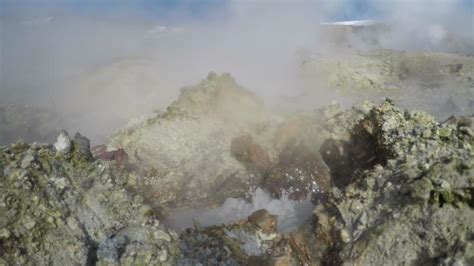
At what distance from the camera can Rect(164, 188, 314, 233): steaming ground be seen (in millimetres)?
4785

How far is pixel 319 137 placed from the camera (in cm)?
577

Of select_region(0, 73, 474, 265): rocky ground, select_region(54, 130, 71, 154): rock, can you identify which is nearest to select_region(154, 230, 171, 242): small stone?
select_region(0, 73, 474, 265): rocky ground

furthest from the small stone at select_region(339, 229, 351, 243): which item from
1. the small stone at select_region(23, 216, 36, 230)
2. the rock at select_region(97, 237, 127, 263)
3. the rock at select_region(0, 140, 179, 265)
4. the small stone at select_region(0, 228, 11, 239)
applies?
the small stone at select_region(0, 228, 11, 239)

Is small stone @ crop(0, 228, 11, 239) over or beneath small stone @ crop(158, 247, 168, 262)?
over

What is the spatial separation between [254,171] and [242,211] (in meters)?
0.85

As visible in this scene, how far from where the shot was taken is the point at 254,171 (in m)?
6.11

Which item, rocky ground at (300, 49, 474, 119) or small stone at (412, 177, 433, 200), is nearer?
small stone at (412, 177, 433, 200)

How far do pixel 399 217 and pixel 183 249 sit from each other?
1.23 meters

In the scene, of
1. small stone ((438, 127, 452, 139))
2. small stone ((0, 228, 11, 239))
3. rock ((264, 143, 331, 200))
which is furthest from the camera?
rock ((264, 143, 331, 200))

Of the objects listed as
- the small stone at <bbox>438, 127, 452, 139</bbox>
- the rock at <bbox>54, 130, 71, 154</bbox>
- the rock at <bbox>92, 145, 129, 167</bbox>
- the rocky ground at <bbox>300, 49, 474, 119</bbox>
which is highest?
the rock at <bbox>54, 130, 71, 154</bbox>

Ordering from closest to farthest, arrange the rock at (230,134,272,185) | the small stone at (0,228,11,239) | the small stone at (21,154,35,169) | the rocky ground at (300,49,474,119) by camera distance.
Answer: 1. the small stone at (0,228,11,239)
2. the small stone at (21,154,35,169)
3. the rock at (230,134,272,185)
4. the rocky ground at (300,49,474,119)

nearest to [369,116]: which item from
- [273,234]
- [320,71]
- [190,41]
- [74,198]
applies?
[273,234]

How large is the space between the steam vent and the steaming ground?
0.02 metres

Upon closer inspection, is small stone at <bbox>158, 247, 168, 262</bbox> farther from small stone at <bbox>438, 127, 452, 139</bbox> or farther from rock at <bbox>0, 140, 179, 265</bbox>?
small stone at <bbox>438, 127, 452, 139</bbox>
